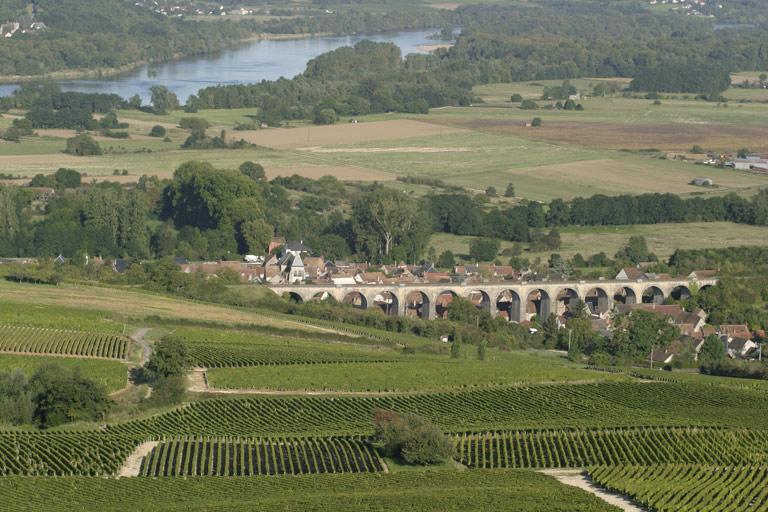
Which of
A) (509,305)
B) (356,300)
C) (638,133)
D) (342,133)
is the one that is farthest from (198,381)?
(638,133)

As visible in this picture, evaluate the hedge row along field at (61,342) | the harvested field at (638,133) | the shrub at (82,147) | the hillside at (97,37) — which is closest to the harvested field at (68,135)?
the shrub at (82,147)

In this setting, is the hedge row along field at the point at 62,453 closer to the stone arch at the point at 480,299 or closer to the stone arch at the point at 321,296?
the stone arch at the point at 321,296

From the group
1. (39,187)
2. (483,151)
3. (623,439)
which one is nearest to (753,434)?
(623,439)

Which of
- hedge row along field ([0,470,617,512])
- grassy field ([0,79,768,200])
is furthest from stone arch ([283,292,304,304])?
hedge row along field ([0,470,617,512])

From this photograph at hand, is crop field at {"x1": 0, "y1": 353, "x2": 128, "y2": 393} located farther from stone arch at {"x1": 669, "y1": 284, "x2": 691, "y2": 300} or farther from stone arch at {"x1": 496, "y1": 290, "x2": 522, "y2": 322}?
stone arch at {"x1": 669, "y1": 284, "x2": 691, "y2": 300}

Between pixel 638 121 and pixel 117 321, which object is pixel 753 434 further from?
pixel 638 121
